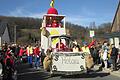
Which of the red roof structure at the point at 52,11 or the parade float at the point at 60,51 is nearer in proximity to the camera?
the parade float at the point at 60,51

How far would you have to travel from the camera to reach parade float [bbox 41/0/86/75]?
16.5 metres

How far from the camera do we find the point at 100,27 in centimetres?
9631

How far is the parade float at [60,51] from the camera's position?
651 inches

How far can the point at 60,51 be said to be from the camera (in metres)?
18.2

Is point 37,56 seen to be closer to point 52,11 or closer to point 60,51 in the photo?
point 52,11

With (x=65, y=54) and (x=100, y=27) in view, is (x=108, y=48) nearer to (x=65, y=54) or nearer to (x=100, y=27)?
(x=65, y=54)

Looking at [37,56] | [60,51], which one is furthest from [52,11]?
[60,51]

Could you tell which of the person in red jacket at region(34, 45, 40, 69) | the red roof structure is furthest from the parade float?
the person in red jacket at region(34, 45, 40, 69)

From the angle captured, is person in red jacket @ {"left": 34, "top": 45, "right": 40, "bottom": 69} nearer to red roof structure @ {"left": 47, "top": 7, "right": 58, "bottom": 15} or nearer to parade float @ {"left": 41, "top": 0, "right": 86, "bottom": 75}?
parade float @ {"left": 41, "top": 0, "right": 86, "bottom": 75}

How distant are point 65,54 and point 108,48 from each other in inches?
243

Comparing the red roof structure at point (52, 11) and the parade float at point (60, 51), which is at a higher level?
the red roof structure at point (52, 11)

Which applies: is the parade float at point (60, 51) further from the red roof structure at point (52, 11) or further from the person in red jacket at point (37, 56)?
the person in red jacket at point (37, 56)

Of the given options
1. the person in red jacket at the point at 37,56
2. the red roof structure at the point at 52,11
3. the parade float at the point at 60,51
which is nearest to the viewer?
the parade float at the point at 60,51

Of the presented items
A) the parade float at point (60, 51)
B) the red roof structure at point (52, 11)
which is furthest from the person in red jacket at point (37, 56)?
the red roof structure at point (52, 11)
